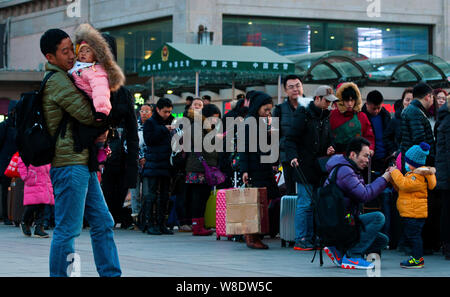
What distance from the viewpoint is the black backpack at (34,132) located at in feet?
22.7

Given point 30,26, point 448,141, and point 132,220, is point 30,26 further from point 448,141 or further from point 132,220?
point 448,141

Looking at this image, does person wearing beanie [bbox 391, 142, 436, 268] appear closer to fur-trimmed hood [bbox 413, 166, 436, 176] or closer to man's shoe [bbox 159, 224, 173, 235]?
fur-trimmed hood [bbox 413, 166, 436, 176]

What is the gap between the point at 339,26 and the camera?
3784cm

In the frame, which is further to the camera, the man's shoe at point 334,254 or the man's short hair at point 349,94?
→ the man's short hair at point 349,94

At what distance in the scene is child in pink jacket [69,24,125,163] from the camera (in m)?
6.90

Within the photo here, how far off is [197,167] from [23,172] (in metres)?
2.63

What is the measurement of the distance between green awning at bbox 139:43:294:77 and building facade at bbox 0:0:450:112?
32.0ft

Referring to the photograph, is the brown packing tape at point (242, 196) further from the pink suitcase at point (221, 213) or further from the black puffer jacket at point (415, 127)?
the black puffer jacket at point (415, 127)

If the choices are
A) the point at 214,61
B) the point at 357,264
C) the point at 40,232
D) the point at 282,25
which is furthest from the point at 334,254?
the point at 282,25

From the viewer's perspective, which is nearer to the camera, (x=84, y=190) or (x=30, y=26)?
(x=84, y=190)

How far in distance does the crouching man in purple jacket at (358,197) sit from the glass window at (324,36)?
26.5m

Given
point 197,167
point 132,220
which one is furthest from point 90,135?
point 132,220

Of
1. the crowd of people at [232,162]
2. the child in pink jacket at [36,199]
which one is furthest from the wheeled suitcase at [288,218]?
the child in pink jacket at [36,199]

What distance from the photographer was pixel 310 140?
1162 cm
